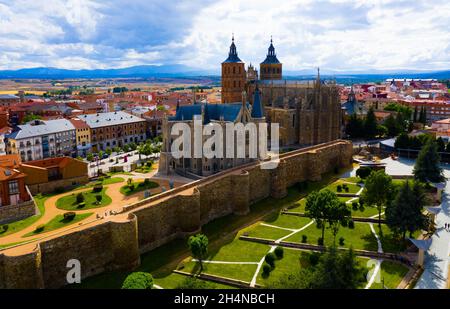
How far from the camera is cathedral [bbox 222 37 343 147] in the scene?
72.4 metres

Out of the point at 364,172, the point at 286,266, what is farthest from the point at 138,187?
the point at 364,172

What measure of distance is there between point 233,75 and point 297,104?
14493 millimetres

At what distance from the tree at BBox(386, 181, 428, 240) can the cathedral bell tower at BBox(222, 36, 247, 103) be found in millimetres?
48464

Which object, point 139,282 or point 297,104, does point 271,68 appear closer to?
point 297,104

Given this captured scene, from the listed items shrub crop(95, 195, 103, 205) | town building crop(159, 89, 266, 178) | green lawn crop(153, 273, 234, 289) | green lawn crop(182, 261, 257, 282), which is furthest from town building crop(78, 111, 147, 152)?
green lawn crop(153, 273, 234, 289)

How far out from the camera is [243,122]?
5438cm

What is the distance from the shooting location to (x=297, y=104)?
242 feet

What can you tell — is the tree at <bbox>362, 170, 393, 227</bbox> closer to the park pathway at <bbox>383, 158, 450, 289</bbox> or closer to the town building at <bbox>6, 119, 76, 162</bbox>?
the park pathway at <bbox>383, 158, 450, 289</bbox>

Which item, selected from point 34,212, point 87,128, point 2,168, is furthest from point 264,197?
point 87,128

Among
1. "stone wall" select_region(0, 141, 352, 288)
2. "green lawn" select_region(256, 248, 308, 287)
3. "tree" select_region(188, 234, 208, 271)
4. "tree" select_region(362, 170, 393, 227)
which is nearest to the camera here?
"stone wall" select_region(0, 141, 352, 288)

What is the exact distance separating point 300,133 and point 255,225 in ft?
115

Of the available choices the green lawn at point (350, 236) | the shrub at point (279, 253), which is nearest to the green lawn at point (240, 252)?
the shrub at point (279, 253)

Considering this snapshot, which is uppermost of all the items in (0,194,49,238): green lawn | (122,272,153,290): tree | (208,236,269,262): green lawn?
(122,272,153,290): tree
